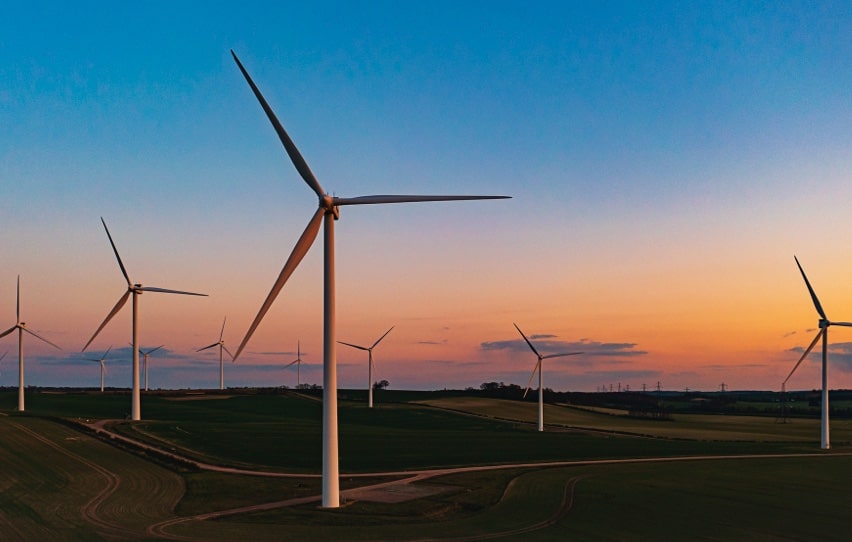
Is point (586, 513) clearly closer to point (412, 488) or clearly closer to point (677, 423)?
point (412, 488)

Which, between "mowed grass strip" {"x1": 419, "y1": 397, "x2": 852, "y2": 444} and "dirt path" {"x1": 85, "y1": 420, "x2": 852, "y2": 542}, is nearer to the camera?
"dirt path" {"x1": 85, "y1": 420, "x2": 852, "y2": 542}

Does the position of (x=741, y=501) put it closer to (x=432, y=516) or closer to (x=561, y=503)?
(x=561, y=503)

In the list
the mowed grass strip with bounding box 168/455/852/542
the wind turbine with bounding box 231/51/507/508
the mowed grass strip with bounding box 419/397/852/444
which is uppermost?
the wind turbine with bounding box 231/51/507/508

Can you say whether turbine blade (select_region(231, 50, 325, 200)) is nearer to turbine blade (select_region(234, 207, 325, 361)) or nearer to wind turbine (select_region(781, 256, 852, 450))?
turbine blade (select_region(234, 207, 325, 361))

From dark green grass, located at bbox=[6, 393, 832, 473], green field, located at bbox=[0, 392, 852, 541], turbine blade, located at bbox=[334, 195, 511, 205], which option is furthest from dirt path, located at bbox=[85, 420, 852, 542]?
turbine blade, located at bbox=[334, 195, 511, 205]

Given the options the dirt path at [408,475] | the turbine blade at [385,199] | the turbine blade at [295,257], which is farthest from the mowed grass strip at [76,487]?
the turbine blade at [385,199]

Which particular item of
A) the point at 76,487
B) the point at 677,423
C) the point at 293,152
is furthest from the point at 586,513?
the point at 677,423
